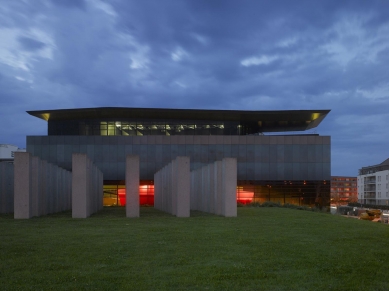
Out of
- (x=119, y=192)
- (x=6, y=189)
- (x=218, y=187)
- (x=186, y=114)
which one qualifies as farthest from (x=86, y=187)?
(x=186, y=114)

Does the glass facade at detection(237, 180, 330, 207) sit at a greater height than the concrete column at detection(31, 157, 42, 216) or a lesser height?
lesser

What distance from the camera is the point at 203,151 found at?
168ft

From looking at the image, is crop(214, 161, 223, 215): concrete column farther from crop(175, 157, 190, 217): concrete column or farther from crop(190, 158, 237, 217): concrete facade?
crop(175, 157, 190, 217): concrete column

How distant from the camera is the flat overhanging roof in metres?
50.9

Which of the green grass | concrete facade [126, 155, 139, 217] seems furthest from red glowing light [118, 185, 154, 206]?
the green grass

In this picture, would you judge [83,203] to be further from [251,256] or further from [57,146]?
[57,146]

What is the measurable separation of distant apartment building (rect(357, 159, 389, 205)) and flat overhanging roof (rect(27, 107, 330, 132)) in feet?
280

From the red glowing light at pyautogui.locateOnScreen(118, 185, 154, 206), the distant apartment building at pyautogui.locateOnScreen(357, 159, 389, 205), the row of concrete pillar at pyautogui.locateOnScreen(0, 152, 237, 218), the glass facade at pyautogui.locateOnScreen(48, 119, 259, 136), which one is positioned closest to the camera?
the row of concrete pillar at pyautogui.locateOnScreen(0, 152, 237, 218)

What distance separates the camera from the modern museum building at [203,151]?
165 feet

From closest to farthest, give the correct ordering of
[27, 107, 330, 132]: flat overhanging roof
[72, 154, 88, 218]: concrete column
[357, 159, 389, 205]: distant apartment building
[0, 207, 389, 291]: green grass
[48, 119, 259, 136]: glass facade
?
[0, 207, 389, 291]: green grass, [72, 154, 88, 218]: concrete column, [27, 107, 330, 132]: flat overhanging roof, [48, 119, 259, 136]: glass facade, [357, 159, 389, 205]: distant apartment building

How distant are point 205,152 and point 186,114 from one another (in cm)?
521

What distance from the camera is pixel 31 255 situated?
1032 cm

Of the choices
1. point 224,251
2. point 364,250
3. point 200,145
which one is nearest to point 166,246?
point 224,251

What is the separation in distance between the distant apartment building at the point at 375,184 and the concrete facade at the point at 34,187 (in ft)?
382
